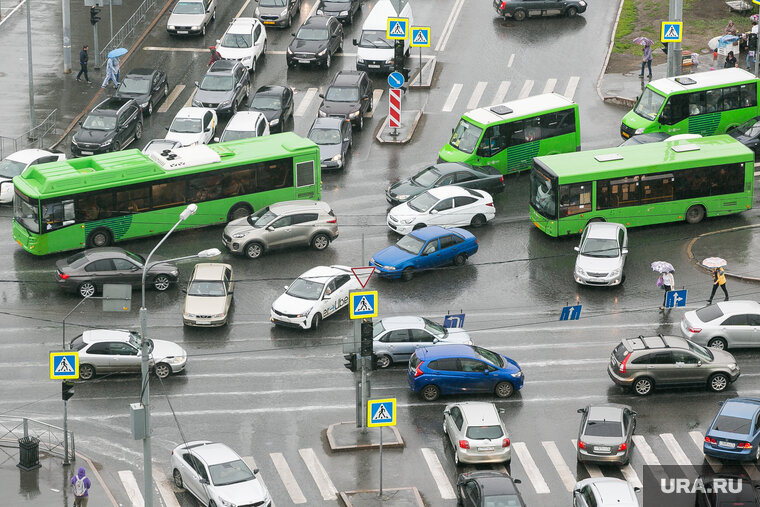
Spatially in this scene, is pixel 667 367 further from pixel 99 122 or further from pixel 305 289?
pixel 99 122

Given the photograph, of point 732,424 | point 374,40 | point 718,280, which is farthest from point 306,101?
point 732,424

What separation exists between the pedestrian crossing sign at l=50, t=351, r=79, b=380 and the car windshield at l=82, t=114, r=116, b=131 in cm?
2306

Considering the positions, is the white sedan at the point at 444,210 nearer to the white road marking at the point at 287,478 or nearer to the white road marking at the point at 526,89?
the white road marking at the point at 526,89

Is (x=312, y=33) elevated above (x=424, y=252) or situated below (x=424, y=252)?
above

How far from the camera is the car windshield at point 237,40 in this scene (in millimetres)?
68750

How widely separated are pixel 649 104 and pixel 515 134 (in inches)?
271

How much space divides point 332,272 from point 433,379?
741 centimetres

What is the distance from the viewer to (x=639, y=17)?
2958 inches

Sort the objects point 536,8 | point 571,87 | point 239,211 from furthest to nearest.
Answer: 1. point 536,8
2. point 571,87
3. point 239,211

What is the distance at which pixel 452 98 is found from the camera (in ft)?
220

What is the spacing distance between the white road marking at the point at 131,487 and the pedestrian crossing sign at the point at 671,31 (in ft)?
116

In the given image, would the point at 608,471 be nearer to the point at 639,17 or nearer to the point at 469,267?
the point at 469,267

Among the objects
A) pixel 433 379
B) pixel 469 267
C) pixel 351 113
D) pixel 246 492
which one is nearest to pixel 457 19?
pixel 351 113

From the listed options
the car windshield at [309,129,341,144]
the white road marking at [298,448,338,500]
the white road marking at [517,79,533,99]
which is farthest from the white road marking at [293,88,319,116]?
the white road marking at [298,448,338,500]
